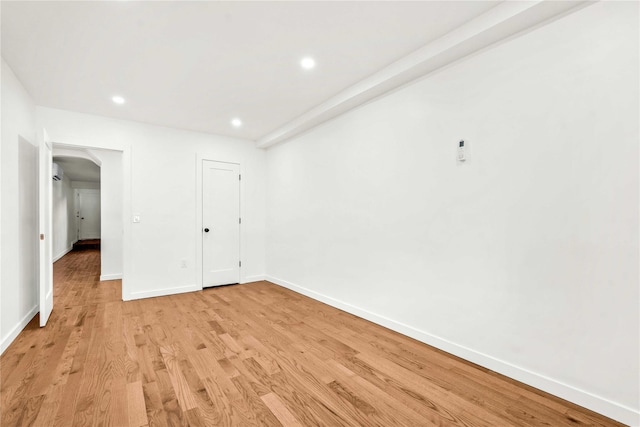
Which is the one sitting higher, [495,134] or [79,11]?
[79,11]

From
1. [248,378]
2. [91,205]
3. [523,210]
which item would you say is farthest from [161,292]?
[91,205]

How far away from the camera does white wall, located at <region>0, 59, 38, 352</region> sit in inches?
104

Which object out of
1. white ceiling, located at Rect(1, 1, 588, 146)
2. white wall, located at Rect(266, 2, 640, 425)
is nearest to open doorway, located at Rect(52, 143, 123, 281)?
white ceiling, located at Rect(1, 1, 588, 146)

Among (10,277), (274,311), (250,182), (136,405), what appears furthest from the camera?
(250,182)

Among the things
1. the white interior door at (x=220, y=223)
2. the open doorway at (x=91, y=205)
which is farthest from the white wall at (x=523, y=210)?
the open doorway at (x=91, y=205)

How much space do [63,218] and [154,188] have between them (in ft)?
25.1

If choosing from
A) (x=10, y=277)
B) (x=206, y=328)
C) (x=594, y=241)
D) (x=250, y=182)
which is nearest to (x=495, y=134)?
(x=594, y=241)

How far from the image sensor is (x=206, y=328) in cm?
315

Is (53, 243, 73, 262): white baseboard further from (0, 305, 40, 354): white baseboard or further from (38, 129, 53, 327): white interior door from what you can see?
(38, 129, 53, 327): white interior door

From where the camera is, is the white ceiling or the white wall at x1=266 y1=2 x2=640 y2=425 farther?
the white ceiling

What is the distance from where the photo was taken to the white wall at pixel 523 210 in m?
1.73

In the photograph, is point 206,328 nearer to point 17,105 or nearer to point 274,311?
point 274,311

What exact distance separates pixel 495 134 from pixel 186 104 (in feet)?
11.5

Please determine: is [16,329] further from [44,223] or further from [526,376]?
[526,376]
